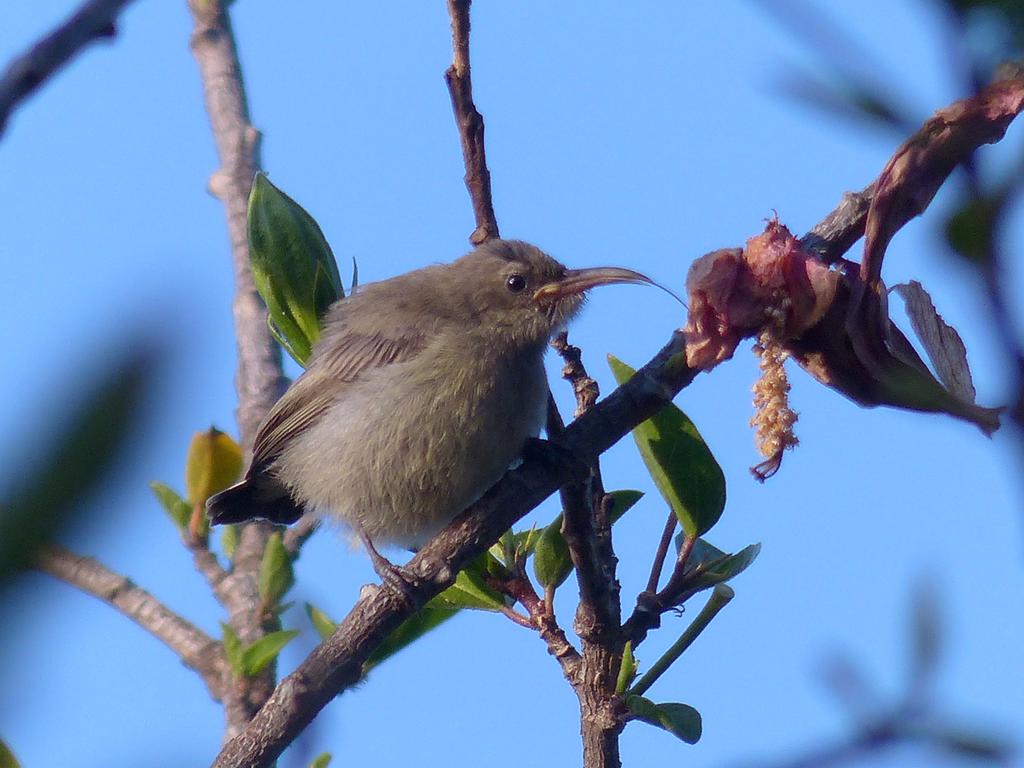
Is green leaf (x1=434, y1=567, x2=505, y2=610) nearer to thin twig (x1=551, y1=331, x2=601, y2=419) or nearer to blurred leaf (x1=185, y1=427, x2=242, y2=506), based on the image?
thin twig (x1=551, y1=331, x2=601, y2=419)

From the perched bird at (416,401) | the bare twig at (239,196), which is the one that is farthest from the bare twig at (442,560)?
the bare twig at (239,196)

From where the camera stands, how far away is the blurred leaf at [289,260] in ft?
13.7

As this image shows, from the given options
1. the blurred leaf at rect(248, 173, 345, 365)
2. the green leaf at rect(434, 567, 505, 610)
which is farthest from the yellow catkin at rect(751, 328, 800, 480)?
the blurred leaf at rect(248, 173, 345, 365)

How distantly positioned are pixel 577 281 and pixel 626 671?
2.33 m

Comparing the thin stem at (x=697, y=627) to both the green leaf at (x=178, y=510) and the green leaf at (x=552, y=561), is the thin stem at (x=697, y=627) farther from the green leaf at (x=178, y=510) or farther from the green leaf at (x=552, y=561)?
the green leaf at (x=178, y=510)

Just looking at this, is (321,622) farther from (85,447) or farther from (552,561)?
(85,447)

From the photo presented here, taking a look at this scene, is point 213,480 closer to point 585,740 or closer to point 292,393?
point 292,393

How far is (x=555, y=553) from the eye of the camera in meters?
3.71

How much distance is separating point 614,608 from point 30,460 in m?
2.94

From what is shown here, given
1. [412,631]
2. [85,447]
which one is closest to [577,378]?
[412,631]

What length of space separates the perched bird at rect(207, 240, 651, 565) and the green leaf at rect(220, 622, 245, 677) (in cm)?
97

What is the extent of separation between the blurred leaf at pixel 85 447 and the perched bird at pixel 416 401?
4.25 metres

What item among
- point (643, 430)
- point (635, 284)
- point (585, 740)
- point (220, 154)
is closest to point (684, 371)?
point (643, 430)

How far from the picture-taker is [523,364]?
5.21 metres
